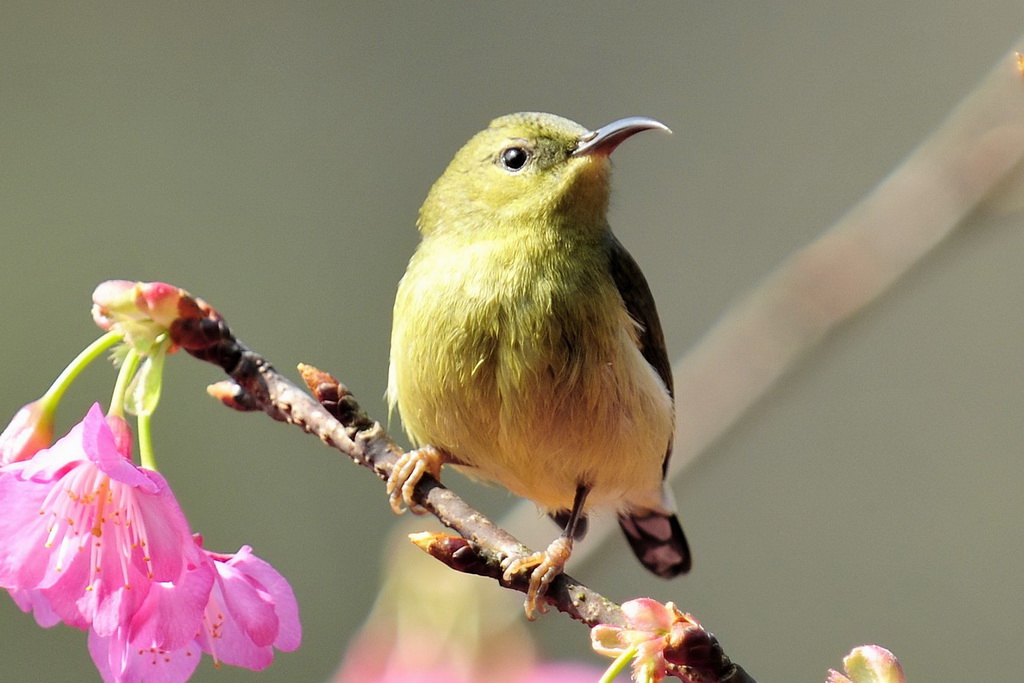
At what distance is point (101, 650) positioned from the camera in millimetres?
1815

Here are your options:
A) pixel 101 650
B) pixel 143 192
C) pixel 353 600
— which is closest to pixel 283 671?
pixel 353 600

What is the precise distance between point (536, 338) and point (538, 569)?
2.24 feet

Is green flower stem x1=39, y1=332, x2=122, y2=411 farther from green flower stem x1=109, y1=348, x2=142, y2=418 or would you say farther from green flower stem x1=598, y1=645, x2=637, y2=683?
green flower stem x1=598, y1=645, x2=637, y2=683

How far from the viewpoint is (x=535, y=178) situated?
305 cm

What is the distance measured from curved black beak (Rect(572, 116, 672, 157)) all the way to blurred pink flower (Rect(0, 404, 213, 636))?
1.50 meters

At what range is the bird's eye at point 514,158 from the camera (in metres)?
3.11

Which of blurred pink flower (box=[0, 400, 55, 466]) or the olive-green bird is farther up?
the olive-green bird

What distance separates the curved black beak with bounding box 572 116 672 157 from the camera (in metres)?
2.88

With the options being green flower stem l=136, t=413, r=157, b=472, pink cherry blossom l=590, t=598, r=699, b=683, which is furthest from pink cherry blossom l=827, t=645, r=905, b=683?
green flower stem l=136, t=413, r=157, b=472

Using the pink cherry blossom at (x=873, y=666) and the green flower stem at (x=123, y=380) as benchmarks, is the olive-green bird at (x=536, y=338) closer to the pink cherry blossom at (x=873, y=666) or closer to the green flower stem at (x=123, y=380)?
the green flower stem at (x=123, y=380)

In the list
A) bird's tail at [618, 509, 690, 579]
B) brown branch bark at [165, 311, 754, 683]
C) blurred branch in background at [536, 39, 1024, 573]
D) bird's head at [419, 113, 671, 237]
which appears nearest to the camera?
brown branch bark at [165, 311, 754, 683]

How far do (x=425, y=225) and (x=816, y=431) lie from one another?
Answer: 4.92 meters

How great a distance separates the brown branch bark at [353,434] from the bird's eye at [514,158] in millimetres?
1064

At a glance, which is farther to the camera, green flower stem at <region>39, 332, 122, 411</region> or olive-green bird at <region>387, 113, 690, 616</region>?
olive-green bird at <region>387, 113, 690, 616</region>
